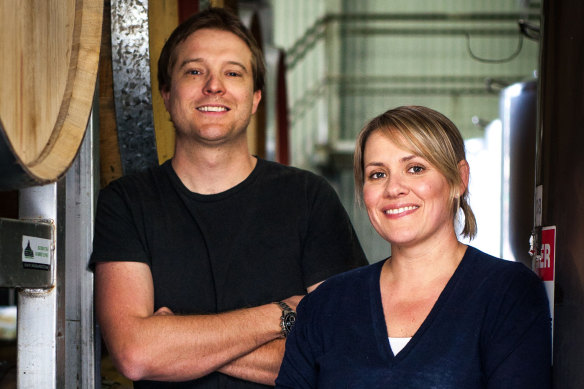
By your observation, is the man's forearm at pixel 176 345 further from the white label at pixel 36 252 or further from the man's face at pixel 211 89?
the man's face at pixel 211 89

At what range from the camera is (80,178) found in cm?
186

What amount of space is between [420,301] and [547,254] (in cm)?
29

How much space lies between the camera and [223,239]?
6.48ft

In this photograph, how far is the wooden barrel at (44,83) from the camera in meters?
1.22

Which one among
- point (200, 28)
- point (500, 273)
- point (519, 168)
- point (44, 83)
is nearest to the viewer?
point (44, 83)

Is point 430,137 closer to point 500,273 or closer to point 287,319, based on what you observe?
point 500,273

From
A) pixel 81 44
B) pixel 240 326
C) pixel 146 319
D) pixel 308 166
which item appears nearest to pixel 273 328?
pixel 240 326

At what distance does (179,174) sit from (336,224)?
440mm

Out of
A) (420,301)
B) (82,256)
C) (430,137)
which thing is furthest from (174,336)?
(430,137)

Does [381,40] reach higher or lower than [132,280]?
higher

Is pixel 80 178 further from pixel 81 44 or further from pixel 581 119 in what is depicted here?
pixel 581 119

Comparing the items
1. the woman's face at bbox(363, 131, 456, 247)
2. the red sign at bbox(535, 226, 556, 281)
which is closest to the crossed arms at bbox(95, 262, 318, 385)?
the woman's face at bbox(363, 131, 456, 247)

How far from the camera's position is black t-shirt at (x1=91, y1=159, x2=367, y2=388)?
1921mm

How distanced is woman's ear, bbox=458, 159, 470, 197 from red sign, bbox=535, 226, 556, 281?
0.27 m
